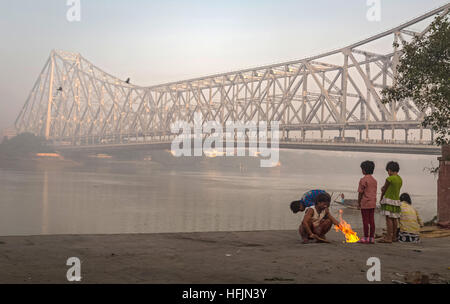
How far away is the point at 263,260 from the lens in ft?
23.2

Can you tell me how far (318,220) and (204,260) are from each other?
272 centimetres

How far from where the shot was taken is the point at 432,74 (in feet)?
45.8

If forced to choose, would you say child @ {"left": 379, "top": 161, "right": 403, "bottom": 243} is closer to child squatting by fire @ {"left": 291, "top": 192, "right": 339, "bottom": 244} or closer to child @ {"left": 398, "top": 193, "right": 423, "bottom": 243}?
child @ {"left": 398, "top": 193, "right": 423, "bottom": 243}

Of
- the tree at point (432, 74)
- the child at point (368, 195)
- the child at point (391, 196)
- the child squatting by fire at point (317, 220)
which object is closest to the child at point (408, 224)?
the child at point (391, 196)

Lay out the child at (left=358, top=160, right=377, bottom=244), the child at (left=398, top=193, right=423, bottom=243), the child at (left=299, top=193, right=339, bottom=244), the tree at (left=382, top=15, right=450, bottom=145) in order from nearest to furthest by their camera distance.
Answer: the child at (left=299, top=193, right=339, bottom=244), the child at (left=358, top=160, right=377, bottom=244), the child at (left=398, top=193, right=423, bottom=243), the tree at (left=382, top=15, right=450, bottom=145)

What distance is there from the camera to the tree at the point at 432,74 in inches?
539

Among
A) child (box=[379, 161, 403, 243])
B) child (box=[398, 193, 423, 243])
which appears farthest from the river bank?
child (box=[379, 161, 403, 243])

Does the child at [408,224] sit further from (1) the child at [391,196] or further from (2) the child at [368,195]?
(2) the child at [368,195]

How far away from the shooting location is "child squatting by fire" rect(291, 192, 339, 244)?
28.6 feet

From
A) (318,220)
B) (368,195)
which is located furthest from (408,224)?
(318,220)

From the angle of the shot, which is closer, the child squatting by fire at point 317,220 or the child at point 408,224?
the child squatting by fire at point 317,220

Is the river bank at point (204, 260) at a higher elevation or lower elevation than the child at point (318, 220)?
lower

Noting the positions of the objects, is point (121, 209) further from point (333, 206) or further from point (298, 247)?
point (298, 247)

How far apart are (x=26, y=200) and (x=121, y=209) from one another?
9.07 metres
